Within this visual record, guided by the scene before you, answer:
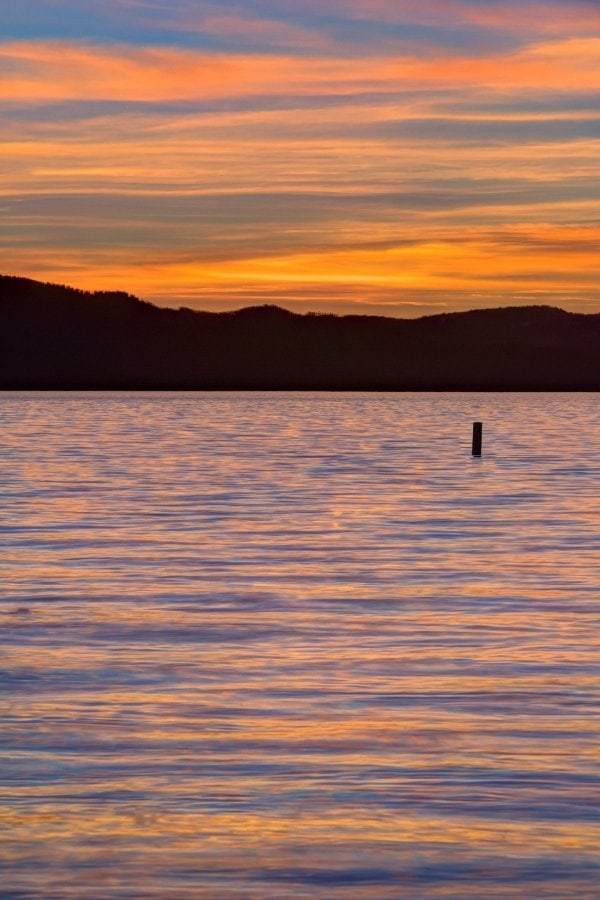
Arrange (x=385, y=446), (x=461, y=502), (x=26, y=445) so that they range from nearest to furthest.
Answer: (x=461, y=502), (x=26, y=445), (x=385, y=446)

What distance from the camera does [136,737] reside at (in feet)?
35.0

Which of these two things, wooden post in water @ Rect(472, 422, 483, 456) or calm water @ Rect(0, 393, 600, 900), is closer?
calm water @ Rect(0, 393, 600, 900)

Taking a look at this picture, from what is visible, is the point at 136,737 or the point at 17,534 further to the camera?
the point at 17,534

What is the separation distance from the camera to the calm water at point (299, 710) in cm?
789

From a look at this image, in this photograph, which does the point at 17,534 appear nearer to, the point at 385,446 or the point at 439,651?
the point at 439,651

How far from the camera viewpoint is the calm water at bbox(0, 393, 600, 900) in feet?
25.9

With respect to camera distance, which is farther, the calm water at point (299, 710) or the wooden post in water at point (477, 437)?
the wooden post in water at point (477, 437)

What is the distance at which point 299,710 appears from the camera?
38.1 ft

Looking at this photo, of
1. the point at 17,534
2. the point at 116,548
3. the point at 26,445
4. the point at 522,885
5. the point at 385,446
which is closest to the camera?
the point at 522,885

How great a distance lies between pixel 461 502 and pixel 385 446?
38.6 m

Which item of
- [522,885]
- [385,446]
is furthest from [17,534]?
[385,446]

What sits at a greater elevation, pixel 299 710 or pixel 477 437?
pixel 299 710

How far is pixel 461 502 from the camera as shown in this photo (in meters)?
37.2

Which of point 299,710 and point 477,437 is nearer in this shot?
point 299,710
